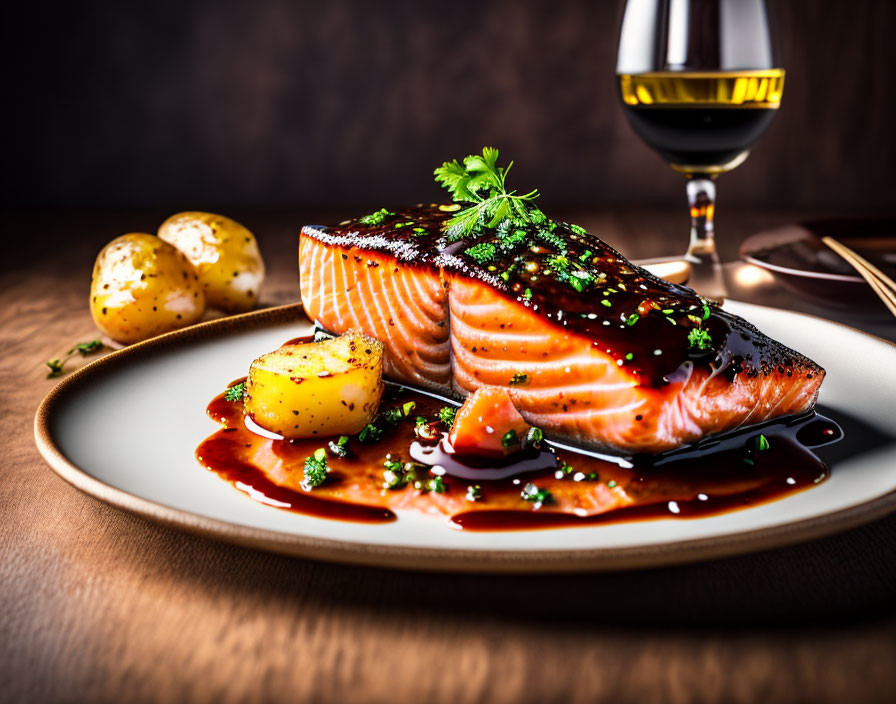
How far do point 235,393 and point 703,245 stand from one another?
168cm

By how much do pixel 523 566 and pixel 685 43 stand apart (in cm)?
205

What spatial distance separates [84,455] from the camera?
5.14 feet

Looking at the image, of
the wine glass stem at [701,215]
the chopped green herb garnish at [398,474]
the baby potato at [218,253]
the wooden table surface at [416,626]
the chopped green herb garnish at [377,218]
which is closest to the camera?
the wooden table surface at [416,626]

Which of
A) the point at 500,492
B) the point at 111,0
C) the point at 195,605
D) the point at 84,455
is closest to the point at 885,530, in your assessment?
the point at 500,492

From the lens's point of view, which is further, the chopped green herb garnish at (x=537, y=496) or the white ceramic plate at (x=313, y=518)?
the chopped green herb garnish at (x=537, y=496)

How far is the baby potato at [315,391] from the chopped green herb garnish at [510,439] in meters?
0.31

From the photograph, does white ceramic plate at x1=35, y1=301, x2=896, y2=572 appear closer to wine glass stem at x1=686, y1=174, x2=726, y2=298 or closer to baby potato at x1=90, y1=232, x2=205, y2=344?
baby potato at x1=90, y1=232, x2=205, y2=344

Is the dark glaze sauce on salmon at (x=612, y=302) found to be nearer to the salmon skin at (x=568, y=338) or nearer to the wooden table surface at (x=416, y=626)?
the salmon skin at (x=568, y=338)

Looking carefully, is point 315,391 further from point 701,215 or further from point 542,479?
point 701,215

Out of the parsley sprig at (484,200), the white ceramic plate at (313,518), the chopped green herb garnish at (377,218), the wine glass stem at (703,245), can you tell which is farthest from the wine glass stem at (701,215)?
the chopped green herb garnish at (377,218)

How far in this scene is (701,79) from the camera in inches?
105

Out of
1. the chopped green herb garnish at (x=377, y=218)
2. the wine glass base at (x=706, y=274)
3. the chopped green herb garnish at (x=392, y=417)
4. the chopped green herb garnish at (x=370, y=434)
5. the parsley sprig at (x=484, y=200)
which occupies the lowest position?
the wine glass base at (x=706, y=274)

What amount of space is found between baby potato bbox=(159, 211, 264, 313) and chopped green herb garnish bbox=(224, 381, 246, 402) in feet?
2.32

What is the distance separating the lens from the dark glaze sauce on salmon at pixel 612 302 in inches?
65.0
